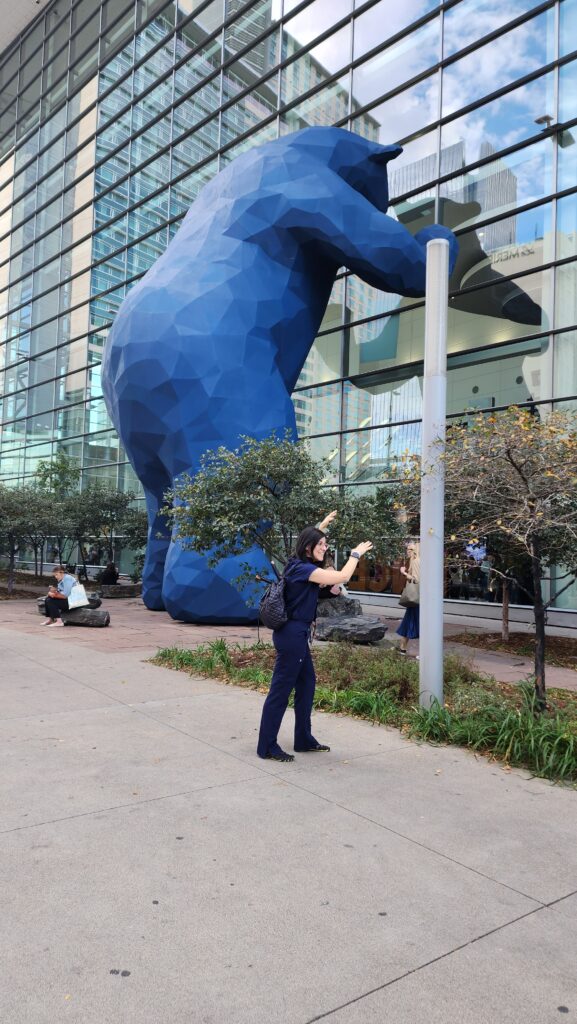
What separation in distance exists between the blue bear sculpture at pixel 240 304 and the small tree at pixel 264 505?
2367mm

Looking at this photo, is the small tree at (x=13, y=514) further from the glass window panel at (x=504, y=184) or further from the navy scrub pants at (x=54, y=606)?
the glass window panel at (x=504, y=184)

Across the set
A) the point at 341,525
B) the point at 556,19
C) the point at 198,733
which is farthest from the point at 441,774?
the point at 556,19

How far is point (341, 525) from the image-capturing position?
8.98 meters

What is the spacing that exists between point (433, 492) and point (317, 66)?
18.6m

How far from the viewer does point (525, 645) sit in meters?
10.9

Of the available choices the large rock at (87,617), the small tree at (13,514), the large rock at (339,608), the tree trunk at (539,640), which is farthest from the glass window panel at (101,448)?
the tree trunk at (539,640)

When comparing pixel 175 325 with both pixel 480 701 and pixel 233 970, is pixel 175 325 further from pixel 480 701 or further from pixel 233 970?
pixel 233 970

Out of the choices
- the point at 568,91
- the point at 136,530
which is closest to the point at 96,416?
the point at 136,530

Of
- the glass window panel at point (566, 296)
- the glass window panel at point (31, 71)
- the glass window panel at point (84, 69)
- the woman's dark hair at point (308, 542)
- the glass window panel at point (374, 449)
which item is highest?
the glass window panel at point (31, 71)

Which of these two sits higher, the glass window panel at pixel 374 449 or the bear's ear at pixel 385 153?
the bear's ear at pixel 385 153

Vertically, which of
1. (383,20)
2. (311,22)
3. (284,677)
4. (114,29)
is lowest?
(284,677)

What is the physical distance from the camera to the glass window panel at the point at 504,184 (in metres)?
14.8

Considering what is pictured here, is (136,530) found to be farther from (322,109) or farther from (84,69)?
(84,69)

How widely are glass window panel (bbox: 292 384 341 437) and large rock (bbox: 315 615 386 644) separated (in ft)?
29.3
